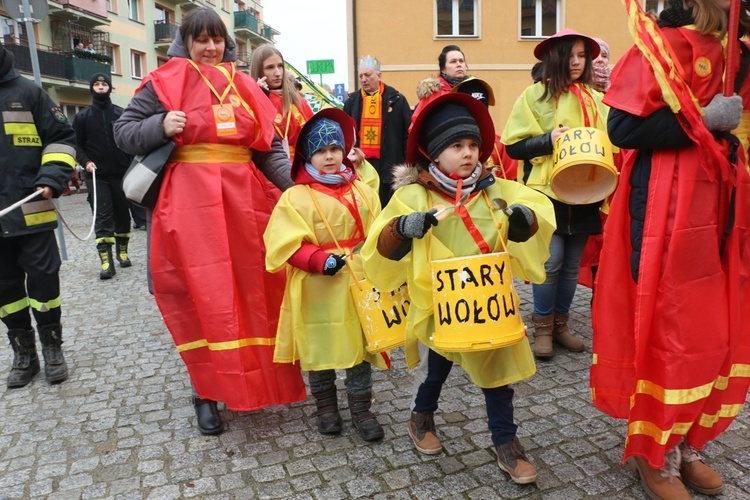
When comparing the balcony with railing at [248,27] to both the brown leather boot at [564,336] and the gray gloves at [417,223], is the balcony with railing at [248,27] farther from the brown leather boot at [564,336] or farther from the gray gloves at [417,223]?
the gray gloves at [417,223]

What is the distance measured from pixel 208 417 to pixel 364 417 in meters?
0.87

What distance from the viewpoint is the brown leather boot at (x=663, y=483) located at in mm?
2555

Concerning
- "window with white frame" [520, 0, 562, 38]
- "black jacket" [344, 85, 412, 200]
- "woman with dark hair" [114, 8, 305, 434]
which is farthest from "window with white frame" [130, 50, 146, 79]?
"woman with dark hair" [114, 8, 305, 434]

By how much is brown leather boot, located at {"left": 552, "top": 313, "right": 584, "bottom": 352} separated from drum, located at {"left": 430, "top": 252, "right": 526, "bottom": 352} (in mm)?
2141

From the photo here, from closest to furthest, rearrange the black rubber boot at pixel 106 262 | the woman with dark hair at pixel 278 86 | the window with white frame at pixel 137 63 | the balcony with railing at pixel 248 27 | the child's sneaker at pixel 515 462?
the child's sneaker at pixel 515 462
the woman with dark hair at pixel 278 86
the black rubber boot at pixel 106 262
the window with white frame at pixel 137 63
the balcony with railing at pixel 248 27

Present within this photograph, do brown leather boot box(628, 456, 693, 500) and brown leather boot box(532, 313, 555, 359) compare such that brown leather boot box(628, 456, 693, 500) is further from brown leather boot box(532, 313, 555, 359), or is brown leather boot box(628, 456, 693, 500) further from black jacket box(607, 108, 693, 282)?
brown leather boot box(532, 313, 555, 359)

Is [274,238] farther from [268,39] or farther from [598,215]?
[268,39]

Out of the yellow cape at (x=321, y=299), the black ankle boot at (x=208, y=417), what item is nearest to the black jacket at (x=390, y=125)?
the yellow cape at (x=321, y=299)

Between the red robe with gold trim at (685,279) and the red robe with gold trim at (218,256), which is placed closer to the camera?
the red robe with gold trim at (685,279)

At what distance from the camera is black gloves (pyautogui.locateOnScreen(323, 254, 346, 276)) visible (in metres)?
2.96

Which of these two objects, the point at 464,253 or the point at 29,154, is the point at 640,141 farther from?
the point at 29,154

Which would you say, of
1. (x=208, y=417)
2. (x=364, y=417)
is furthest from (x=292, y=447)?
(x=208, y=417)

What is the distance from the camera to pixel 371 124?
23.0 feet

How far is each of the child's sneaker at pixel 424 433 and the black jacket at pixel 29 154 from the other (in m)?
2.71
